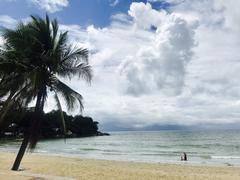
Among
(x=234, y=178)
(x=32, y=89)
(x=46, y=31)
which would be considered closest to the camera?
(x=32, y=89)

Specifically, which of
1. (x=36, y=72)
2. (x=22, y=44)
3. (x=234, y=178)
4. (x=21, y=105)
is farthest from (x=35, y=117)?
(x=234, y=178)

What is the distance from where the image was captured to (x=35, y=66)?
13742mm

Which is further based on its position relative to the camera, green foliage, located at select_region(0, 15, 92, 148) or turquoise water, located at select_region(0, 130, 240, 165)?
turquoise water, located at select_region(0, 130, 240, 165)

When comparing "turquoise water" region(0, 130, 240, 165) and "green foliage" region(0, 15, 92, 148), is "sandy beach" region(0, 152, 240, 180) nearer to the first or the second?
"green foliage" region(0, 15, 92, 148)

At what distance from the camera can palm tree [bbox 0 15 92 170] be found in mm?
13422

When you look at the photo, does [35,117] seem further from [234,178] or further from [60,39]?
[234,178]

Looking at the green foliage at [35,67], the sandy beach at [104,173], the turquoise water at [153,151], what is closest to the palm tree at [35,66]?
the green foliage at [35,67]

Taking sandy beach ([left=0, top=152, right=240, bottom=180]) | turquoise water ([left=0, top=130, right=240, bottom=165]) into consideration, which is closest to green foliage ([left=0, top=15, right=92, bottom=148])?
sandy beach ([left=0, top=152, right=240, bottom=180])

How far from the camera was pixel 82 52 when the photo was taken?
14523 mm

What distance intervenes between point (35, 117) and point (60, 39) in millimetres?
3068

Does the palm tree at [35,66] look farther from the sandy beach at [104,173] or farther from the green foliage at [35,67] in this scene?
the sandy beach at [104,173]

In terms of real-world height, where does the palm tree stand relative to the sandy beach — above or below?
above

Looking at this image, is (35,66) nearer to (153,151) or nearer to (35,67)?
(35,67)

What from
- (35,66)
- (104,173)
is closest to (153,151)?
(104,173)
